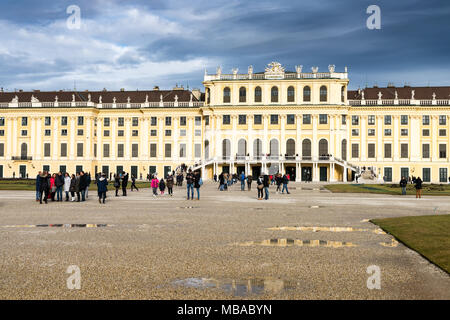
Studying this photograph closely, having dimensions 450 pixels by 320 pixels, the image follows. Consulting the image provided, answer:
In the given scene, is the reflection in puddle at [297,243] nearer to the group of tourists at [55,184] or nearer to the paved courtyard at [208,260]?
the paved courtyard at [208,260]

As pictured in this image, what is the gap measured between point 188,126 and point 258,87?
12625 mm

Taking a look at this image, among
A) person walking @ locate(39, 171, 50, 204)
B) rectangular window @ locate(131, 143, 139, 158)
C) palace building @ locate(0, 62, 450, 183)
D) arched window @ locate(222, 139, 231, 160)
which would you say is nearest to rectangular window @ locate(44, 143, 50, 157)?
palace building @ locate(0, 62, 450, 183)

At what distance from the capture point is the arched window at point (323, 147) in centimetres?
6912

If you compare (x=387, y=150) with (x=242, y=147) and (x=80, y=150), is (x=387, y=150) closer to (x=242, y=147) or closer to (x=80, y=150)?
(x=242, y=147)

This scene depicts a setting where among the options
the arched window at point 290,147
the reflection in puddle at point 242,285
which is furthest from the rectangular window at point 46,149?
the reflection in puddle at point 242,285

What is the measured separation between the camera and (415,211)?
21031 millimetres

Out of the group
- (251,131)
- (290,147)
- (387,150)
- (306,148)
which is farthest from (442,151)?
(251,131)

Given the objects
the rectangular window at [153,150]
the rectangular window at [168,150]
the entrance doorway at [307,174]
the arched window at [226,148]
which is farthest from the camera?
the rectangular window at [153,150]

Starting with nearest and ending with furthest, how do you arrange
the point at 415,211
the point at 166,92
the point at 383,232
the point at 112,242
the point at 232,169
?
the point at 112,242 < the point at 383,232 < the point at 415,211 < the point at 232,169 < the point at 166,92

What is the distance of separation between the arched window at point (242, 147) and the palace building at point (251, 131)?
15cm

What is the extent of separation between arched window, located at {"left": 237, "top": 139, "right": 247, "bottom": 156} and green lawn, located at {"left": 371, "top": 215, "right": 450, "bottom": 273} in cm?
5318
